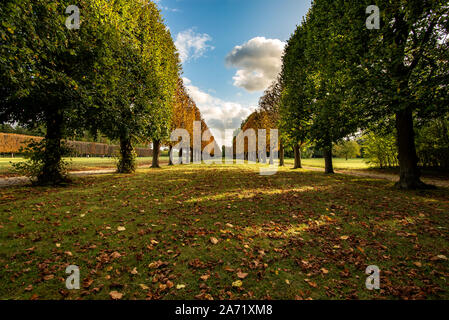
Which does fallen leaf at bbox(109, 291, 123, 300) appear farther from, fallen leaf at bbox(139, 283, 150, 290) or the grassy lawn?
the grassy lawn

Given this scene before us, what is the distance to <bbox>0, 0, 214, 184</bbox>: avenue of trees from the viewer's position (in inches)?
233

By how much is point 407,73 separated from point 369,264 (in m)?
9.54

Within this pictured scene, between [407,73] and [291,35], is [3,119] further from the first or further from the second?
[291,35]

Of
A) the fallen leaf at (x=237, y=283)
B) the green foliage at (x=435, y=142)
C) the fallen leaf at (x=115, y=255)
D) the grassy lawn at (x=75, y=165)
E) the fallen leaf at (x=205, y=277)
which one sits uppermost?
the green foliage at (x=435, y=142)

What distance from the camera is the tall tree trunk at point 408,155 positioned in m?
9.52

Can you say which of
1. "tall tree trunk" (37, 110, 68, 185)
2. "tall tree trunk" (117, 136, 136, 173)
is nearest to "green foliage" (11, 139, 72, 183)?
"tall tree trunk" (37, 110, 68, 185)

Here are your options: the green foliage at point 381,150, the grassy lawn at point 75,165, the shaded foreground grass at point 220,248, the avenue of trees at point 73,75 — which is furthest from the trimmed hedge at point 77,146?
the green foliage at point 381,150

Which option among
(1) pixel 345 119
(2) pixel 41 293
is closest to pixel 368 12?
(1) pixel 345 119

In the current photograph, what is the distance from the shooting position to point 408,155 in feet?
31.8

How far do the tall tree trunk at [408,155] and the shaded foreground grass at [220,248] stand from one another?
370cm

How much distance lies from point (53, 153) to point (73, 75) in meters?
4.26

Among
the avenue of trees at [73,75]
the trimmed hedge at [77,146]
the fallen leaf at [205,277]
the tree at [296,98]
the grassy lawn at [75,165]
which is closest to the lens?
the fallen leaf at [205,277]

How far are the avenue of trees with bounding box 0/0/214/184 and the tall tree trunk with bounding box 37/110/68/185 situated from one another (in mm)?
38

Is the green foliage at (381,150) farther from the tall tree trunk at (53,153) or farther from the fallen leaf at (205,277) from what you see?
the tall tree trunk at (53,153)
